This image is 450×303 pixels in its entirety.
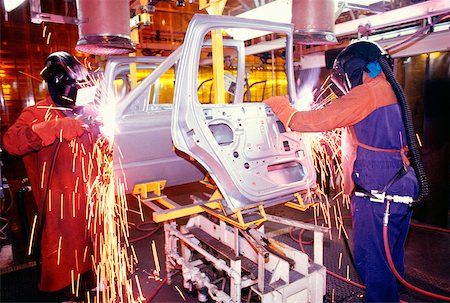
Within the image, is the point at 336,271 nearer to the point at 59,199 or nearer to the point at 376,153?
the point at 376,153

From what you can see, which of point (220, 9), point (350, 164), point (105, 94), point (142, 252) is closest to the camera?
point (350, 164)

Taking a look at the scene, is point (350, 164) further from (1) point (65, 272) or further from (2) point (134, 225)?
(2) point (134, 225)

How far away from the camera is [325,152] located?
4.78m

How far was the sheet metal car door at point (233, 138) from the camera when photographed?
2.83 meters

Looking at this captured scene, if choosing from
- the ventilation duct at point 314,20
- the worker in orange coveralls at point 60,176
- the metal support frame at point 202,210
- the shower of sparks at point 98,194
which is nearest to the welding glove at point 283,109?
the metal support frame at point 202,210

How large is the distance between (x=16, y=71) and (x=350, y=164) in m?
9.38

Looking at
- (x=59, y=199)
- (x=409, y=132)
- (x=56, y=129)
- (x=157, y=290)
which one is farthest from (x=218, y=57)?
(x=157, y=290)

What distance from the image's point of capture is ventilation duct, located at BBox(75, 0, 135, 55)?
379cm

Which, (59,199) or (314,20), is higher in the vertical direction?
(314,20)

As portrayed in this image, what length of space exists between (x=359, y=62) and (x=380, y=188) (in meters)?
1.17

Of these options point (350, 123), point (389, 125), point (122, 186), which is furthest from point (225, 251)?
point (389, 125)

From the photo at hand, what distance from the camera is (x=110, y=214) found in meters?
3.59

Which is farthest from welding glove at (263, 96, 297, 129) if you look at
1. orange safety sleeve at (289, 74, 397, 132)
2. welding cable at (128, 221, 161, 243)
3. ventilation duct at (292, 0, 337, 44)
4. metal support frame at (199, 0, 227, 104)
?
welding cable at (128, 221, 161, 243)

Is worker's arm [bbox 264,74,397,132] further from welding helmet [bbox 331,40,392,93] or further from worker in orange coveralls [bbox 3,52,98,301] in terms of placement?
worker in orange coveralls [bbox 3,52,98,301]
